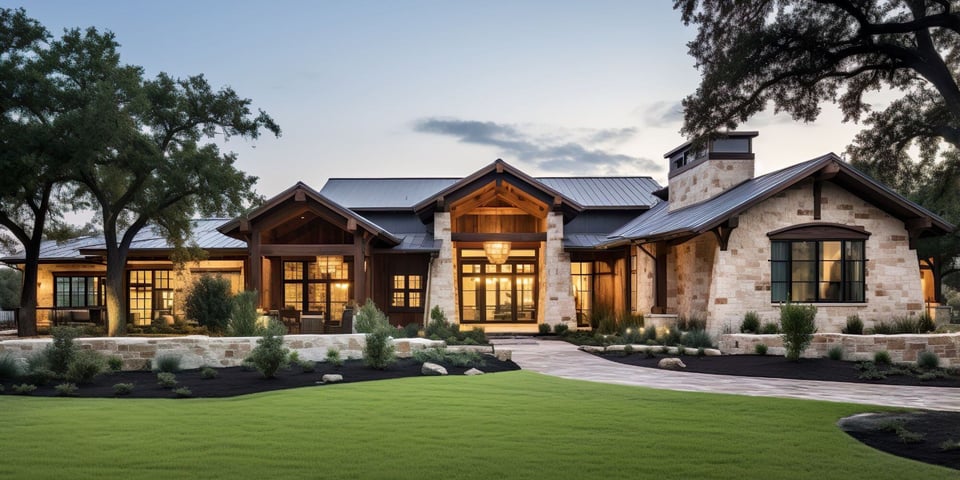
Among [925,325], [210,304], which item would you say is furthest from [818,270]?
[210,304]

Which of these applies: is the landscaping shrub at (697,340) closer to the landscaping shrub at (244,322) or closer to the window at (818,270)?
the window at (818,270)

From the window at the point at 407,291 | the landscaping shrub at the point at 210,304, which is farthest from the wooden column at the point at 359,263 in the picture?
the window at the point at 407,291

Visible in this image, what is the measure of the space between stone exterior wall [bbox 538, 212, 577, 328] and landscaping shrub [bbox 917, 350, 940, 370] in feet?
37.0

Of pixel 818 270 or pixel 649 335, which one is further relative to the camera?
pixel 649 335

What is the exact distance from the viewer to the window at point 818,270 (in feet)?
61.9

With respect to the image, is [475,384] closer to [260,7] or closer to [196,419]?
[196,419]

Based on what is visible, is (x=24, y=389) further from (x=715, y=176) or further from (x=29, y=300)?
(x=715, y=176)

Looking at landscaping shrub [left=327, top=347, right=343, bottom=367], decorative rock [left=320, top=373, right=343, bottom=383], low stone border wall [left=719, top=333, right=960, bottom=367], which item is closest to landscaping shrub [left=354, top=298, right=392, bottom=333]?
landscaping shrub [left=327, top=347, right=343, bottom=367]

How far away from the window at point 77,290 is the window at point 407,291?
37.8ft

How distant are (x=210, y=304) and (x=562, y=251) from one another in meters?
11.7

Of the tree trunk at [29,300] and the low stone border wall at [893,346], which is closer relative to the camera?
the low stone border wall at [893,346]

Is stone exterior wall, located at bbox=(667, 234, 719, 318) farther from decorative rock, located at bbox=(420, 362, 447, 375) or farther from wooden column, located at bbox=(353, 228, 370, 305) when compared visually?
wooden column, located at bbox=(353, 228, 370, 305)

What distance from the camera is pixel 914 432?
8.08 m

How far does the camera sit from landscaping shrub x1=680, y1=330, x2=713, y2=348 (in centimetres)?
1750
